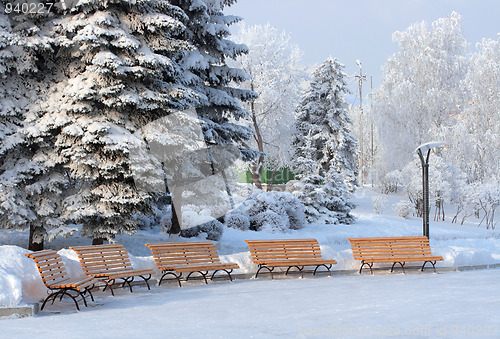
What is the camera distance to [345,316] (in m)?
7.39

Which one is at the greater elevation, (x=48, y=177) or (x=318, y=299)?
(x=48, y=177)

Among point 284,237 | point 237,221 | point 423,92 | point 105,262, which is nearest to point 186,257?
point 105,262

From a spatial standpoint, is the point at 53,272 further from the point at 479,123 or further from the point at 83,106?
the point at 479,123

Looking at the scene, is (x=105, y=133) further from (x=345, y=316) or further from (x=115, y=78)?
(x=345, y=316)

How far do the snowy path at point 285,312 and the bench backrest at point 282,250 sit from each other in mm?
741

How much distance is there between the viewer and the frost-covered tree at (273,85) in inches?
1347

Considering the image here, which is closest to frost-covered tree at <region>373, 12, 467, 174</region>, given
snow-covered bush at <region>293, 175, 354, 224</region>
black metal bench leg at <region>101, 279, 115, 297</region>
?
snow-covered bush at <region>293, 175, 354, 224</region>

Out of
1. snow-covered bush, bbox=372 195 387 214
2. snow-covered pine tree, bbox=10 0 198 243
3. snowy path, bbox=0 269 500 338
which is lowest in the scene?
snowy path, bbox=0 269 500 338

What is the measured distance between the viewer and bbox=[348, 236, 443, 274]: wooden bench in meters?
12.5

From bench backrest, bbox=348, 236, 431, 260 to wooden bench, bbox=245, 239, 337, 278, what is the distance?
92 cm

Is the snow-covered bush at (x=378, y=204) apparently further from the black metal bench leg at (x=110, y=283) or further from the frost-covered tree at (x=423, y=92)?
the black metal bench leg at (x=110, y=283)

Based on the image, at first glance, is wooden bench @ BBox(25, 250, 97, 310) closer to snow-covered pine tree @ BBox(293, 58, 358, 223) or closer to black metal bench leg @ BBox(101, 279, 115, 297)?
black metal bench leg @ BBox(101, 279, 115, 297)

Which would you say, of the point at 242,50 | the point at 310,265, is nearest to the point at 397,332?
the point at 310,265

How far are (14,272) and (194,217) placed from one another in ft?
32.7
